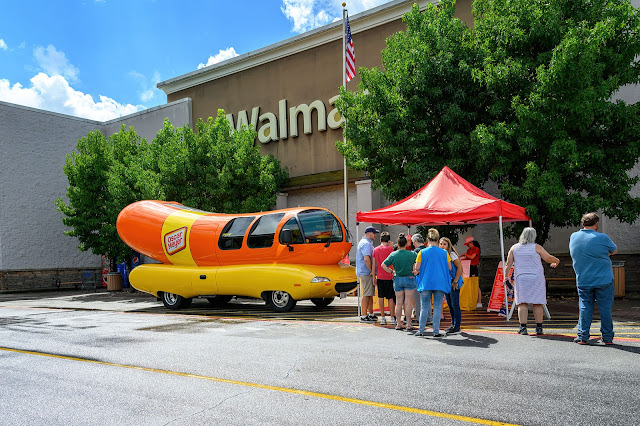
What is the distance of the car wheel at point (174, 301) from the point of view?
15344 millimetres

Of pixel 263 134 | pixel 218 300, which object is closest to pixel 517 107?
pixel 218 300

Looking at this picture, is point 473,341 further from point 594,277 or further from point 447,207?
point 447,207

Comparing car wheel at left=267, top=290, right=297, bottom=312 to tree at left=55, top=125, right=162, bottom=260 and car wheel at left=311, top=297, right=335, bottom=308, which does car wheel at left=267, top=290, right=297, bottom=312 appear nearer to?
car wheel at left=311, top=297, right=335, bottom=308

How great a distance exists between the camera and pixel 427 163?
1508 cm

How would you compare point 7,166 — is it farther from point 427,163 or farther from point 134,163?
point 427,163

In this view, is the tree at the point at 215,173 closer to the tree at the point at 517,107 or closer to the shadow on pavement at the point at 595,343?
the tree at the point at 517,107

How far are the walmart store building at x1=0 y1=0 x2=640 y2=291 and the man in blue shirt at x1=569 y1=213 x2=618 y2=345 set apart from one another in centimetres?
1046

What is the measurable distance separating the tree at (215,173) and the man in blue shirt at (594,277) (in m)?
14.6

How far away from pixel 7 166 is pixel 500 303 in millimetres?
28139

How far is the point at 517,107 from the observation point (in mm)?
13227

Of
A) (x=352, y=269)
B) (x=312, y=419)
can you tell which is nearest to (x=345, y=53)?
(x=352, y=269)

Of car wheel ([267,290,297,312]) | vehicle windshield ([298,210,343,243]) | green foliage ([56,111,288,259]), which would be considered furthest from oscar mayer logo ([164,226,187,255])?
green foliage ([56,111,288,259])

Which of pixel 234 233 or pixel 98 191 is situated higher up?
pixel 98 191

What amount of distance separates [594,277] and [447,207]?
13.7ft
